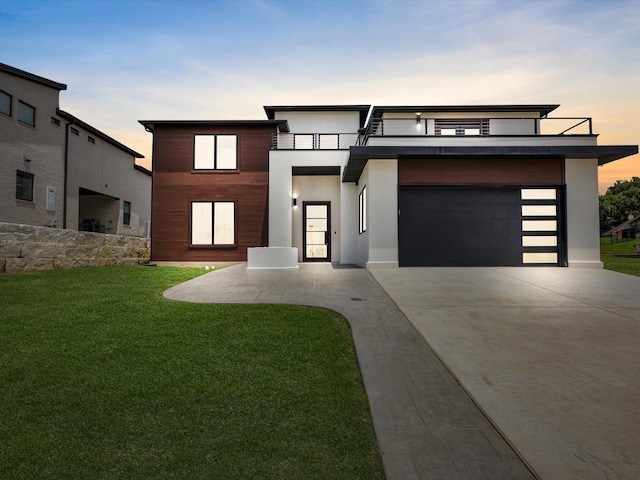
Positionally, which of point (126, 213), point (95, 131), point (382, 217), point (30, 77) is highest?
point (30, 77)

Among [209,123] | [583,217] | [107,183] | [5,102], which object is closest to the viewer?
[583,217]

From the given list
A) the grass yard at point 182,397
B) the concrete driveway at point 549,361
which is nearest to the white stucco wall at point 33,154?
the grass yard at point 182,397

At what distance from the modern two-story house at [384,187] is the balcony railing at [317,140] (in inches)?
2.0

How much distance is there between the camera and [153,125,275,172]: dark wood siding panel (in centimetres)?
1642

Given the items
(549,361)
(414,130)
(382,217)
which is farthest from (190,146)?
(549,361)

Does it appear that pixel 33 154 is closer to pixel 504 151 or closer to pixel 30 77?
pixel 30 77

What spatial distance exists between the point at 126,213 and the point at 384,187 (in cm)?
1979

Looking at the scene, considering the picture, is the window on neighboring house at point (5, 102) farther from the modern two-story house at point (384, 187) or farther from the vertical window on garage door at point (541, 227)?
the vertical window on garage door at point (541, 227)

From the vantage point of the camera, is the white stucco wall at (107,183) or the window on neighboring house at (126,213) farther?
the window on neighboring house at (126,213)

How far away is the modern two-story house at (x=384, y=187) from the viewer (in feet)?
38.8

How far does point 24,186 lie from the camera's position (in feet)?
55.0

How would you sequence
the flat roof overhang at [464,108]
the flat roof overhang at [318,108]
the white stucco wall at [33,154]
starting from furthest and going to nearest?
the flat roof overhang at [318,108], the flat roof overhang at [464,108], the white stucco wall at [33,154]

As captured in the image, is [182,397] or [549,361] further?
[549,361]

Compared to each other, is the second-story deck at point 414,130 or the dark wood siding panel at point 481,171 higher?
the second-story deck at point 414,130
